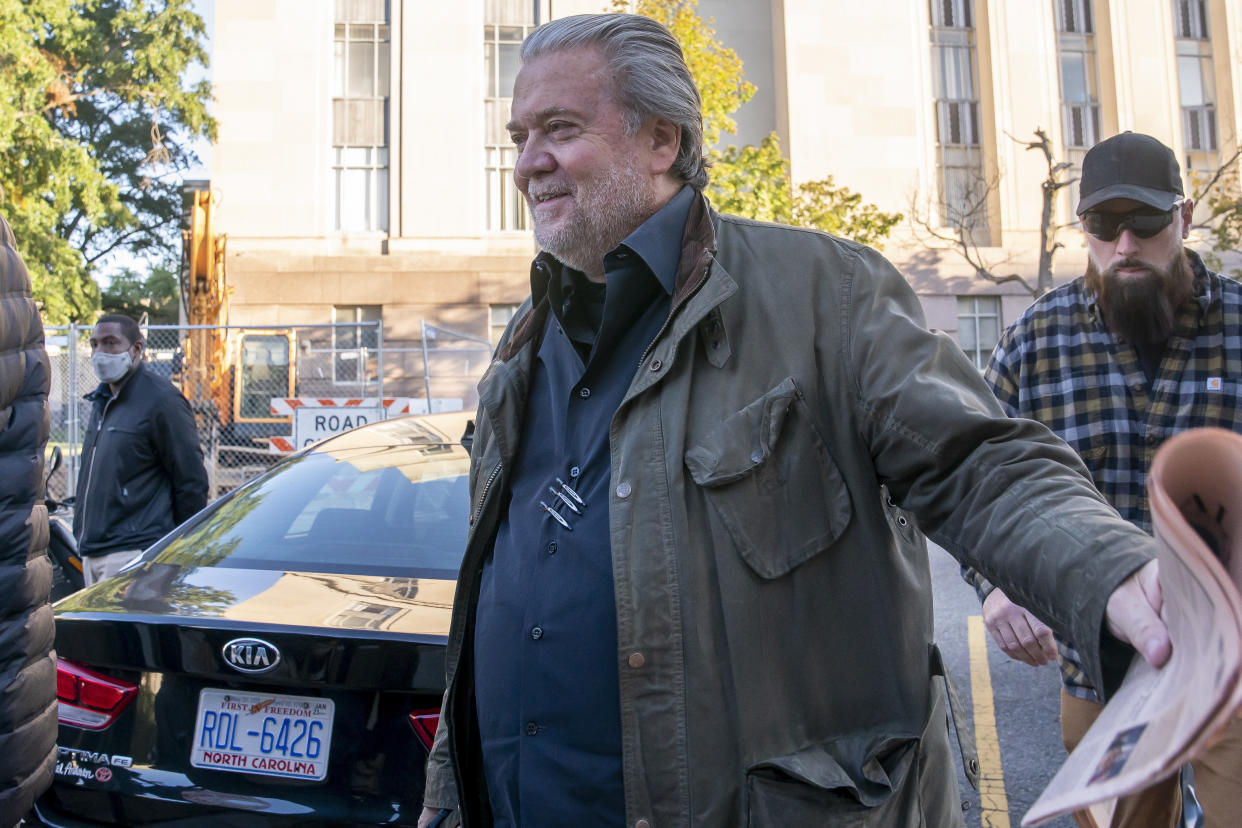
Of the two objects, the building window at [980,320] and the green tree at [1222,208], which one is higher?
the green tree at [1222,208]

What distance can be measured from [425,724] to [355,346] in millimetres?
18339

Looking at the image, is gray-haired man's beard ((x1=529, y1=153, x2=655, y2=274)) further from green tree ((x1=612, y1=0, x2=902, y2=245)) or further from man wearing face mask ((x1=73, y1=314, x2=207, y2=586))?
green tree ((x1=612, y1=0, x2=902, y2=245))

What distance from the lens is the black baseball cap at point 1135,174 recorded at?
8.74 ft

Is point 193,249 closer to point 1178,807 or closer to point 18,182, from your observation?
point 18,182

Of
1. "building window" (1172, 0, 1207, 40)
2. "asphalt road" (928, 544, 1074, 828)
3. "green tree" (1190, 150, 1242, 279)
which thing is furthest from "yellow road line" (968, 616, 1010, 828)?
"building window" (1172, 0, 1207, 40)

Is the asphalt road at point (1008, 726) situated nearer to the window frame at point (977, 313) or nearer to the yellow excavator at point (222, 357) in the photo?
the yellow excavator at point (222, 357)

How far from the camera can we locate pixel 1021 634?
1.98 m

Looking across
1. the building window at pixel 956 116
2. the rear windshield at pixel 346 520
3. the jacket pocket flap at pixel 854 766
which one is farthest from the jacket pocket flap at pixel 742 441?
the building window at pixel 956 116

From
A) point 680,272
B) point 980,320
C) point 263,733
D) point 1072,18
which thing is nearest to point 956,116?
point 1072,18

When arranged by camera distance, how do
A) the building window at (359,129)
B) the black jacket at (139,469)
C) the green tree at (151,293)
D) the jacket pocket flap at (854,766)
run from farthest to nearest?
1. the green tree at (151,293)
2. the building window at (359,129)
3. the black jacket at (139,469)
4. the jacket pocket flap at (854,766)

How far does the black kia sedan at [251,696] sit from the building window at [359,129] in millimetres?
23211

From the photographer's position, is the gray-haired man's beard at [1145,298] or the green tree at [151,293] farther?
the green tree at [151,293]

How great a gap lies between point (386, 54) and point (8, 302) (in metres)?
25.2

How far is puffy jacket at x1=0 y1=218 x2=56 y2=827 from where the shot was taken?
2404mm
